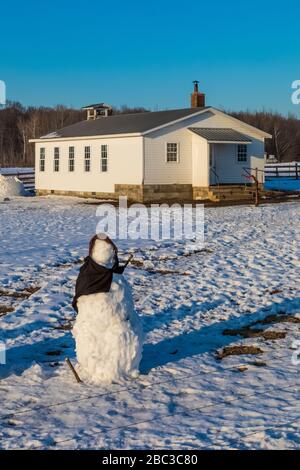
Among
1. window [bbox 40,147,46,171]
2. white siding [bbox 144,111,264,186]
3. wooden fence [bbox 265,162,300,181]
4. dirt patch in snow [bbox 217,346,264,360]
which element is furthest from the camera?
wooden fence [bbox 265,162,300,181]

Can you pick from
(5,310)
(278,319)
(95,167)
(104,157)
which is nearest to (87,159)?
(95,167)

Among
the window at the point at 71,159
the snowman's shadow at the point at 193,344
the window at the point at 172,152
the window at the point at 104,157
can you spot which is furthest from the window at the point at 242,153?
the snowman's shadow at the point at 193,344

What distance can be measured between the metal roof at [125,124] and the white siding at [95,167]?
0.51 meters

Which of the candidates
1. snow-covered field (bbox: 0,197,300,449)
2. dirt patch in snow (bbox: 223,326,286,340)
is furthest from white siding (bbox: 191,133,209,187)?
dirt patch in snow (bbox: 223,326,286,340)

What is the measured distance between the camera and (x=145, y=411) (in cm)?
681

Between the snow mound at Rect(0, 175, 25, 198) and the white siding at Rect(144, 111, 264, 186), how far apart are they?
10398 mm

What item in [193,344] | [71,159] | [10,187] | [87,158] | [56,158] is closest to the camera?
[193,344]

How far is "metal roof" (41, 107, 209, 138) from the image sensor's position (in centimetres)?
3331

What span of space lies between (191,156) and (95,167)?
5234 mm

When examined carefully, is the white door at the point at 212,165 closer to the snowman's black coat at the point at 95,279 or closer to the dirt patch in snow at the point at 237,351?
the dirt patch in snow at the point at 237,351

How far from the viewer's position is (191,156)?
33.5 meters

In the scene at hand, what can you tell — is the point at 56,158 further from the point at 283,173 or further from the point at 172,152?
the point at 283,173

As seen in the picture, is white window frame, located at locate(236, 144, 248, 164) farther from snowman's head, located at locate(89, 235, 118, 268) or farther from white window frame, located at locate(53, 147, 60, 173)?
snowman's head, located at locate(89, 235, 118, 268)

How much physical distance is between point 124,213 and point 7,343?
17.7 meters
